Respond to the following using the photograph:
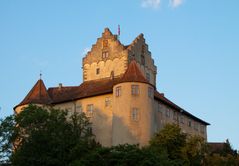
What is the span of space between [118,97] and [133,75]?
10.8ft

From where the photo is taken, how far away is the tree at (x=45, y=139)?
6278 centimetres

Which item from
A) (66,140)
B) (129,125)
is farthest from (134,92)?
(66,140)

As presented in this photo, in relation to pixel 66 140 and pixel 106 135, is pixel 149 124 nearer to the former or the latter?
pixel 106 135

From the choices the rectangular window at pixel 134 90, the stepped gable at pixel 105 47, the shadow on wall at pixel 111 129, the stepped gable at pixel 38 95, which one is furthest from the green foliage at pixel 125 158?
the stepped gable at pixel 105 47

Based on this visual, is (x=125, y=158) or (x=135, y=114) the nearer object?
(x=125, y=158)

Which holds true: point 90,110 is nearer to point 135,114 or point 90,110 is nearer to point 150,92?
point 135,114

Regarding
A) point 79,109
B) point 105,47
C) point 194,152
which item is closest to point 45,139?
point 79,109

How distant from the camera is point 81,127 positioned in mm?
70500

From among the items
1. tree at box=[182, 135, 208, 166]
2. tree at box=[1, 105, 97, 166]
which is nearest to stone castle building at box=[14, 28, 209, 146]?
tree at box=[1, 105, 97, 166]

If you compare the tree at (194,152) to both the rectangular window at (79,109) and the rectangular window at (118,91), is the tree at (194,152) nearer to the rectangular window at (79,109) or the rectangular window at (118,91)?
the rectangular window at (118,91)

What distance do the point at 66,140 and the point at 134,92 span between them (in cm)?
1158

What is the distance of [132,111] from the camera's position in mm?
71188

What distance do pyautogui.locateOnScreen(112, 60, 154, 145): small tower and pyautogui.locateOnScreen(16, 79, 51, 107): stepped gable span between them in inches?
440

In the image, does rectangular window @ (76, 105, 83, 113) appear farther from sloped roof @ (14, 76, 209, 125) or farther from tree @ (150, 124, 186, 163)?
tree @ (150, 124, 186, 163)
